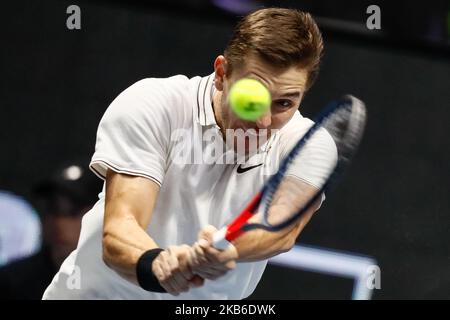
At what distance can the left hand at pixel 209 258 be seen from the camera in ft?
6.28

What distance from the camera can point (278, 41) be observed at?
2.21 m

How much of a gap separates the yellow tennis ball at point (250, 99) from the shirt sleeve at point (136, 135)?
179mm

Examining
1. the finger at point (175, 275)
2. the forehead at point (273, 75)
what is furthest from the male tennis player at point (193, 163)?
the finger at point (175, 275)

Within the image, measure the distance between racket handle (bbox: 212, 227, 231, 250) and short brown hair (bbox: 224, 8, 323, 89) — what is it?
42 cm

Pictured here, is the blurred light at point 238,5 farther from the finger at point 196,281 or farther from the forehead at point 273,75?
the finger at point 196,281

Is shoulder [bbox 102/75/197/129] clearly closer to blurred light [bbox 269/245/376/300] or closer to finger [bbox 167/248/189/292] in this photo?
finger [bbox 167/248/189/292]

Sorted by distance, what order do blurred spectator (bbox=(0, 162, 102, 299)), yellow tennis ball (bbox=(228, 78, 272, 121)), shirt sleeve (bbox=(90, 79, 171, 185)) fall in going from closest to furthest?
yellow tennis ball (bbox=(228, 78, 272, 121)), shirt sleeve (bbox=(90, 79, 171, 185)), blurred spectator (bbox=(0, 162, 102, 299))

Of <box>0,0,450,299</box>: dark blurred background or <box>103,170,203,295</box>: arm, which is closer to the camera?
<box>103,170,203,295</box>: arm

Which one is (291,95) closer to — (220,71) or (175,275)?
(220,71)

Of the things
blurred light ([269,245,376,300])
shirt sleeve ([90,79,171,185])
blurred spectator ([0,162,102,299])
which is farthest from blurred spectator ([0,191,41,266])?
shirt sleeve ([90,79,171,185])

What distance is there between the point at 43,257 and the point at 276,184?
1.30m

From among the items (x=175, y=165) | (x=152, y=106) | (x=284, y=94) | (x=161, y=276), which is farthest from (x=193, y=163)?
(x=161, y=276)

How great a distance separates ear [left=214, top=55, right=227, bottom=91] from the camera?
230 centimetres
